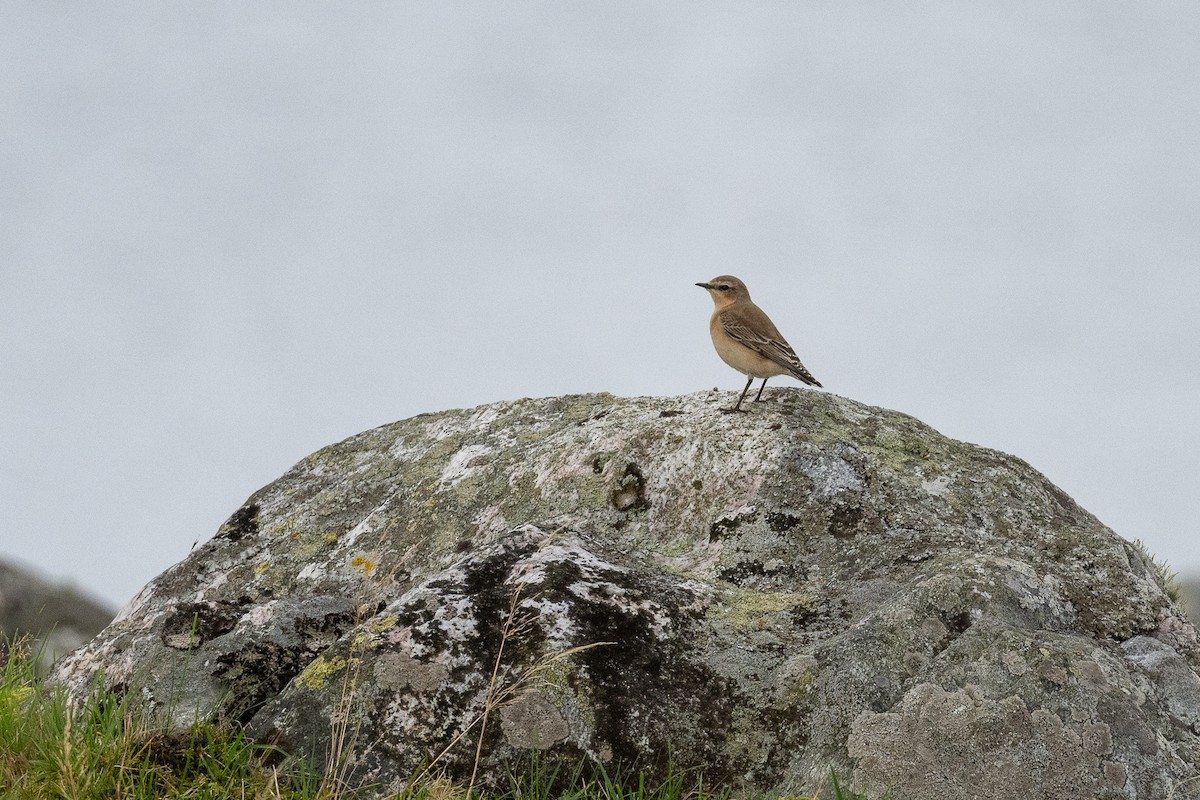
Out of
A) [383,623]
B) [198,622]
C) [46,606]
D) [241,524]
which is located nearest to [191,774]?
[383,623]

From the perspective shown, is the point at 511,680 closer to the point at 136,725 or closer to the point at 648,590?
the point at 648,590

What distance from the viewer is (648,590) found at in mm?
5359

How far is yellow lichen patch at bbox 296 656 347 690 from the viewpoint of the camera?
16.3ft

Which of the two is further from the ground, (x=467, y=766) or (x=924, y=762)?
(x=924, y=762)

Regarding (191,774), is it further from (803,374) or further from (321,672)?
(803,374)

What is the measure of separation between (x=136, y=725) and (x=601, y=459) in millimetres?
3093

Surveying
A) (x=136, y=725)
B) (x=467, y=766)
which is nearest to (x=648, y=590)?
(x=467, y=766)

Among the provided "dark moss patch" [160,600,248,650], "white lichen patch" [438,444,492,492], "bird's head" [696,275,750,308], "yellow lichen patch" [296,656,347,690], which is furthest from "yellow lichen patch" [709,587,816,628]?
"bird's head" [696,275,750,308]

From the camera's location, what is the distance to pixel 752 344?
8758 millimetres

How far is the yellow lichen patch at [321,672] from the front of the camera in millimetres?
4961

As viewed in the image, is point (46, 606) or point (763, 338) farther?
point (46, 606)

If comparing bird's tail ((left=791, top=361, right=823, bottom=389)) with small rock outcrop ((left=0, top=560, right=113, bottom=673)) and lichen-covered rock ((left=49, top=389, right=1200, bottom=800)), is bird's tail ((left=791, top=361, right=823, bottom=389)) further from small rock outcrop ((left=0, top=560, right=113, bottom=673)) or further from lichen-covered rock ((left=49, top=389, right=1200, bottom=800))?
small rock outcrop ((left=0, top=560, right=113, bottom=673))

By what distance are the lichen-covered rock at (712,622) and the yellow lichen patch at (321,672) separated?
2cm

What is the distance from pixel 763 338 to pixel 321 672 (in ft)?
16.5
